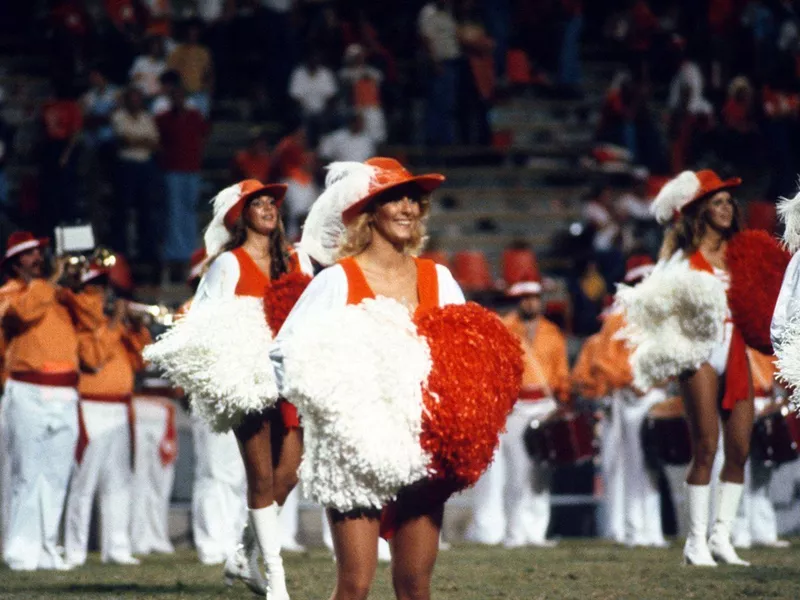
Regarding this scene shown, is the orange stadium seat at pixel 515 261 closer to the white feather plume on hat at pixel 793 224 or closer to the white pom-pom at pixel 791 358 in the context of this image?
the white feather plume on hat at pixel 793 224

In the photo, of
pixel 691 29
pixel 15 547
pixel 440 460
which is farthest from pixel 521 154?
pixel 440 460

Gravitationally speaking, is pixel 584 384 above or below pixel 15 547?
above

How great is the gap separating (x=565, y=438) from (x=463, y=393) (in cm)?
776

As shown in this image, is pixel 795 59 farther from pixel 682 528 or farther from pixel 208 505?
pixel 208 505

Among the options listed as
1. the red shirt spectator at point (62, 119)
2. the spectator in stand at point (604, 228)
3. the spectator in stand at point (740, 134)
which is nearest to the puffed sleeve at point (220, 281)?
the red shirt spectator at point (62, 119)

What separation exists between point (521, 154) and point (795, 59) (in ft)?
11.9

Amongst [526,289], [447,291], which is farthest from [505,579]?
[526,289]

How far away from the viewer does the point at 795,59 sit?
20672 millimetres

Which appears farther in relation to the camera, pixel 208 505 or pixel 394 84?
pixel 394 84

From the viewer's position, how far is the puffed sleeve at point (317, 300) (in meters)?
5.79

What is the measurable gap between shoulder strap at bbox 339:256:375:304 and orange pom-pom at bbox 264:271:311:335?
7.72ft

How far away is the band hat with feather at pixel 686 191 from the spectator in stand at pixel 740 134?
990cm

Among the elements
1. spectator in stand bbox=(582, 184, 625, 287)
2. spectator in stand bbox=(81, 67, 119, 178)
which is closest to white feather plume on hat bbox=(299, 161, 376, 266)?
spectator in stand bbox=(81, 67, 119, 178)

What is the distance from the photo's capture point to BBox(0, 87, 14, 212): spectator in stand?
16.7 metres
